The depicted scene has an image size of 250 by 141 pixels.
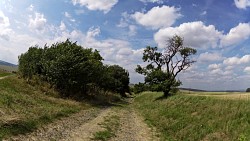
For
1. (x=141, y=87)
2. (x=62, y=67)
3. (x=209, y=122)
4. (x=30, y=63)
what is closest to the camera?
(x=209, y=122)

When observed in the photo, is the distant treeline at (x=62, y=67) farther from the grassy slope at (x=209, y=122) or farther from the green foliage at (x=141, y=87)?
the grassy slope at (x=209, y=122)

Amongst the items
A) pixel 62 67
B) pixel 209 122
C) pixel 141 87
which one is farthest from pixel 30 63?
pixel 209 122

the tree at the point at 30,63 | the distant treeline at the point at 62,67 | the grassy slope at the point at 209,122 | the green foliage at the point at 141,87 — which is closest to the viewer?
the grassy slope at the point at 209,122

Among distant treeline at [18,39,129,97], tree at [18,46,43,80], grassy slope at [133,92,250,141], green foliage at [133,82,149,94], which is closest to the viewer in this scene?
grassy slope at [133,92,250,141]

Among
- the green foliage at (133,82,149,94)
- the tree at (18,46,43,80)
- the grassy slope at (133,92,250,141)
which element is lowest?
the grassy slope at (133,92,250,141)

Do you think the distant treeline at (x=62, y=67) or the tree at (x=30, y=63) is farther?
the tree at (x=30, y=63)

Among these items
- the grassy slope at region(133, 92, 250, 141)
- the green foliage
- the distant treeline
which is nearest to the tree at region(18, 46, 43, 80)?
the distant treeline

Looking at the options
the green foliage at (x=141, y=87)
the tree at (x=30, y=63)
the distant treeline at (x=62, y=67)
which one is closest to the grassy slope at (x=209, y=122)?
the distant treeline at (x=62, y=67)

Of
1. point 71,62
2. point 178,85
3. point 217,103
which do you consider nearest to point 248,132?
point 217,103

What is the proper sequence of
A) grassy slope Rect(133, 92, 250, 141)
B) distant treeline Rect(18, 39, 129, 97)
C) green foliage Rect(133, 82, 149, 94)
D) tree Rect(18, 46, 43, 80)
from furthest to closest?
green foliage Rect(133, 82, 149, 94)
tree Rect(18, 46, 43, 80)
distant treeline Rect(18, 39, 129, 97)
grassy slope Rect(133, 92, 250, 141)

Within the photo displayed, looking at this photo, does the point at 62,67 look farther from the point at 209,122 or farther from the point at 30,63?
the point at 209,122

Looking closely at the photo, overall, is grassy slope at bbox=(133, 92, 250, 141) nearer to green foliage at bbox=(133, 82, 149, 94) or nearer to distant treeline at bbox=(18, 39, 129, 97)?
distant treeline at bbox=(18, 39, 129, 97)

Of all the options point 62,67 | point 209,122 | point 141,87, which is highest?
point 62,67

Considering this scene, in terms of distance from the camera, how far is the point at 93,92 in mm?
57469
